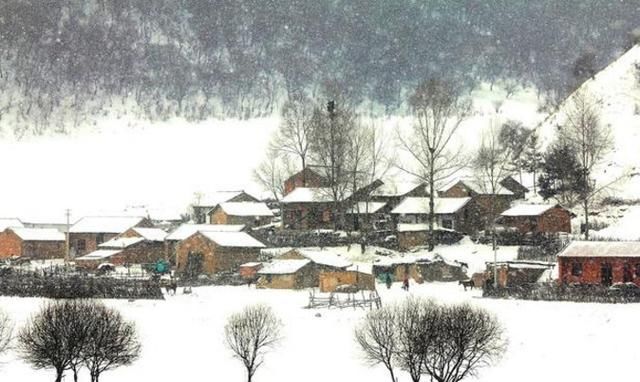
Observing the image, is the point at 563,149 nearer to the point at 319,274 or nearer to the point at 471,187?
the point at 471,187

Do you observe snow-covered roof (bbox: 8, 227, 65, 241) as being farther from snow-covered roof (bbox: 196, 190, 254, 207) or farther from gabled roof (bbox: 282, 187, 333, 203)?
gabled roof (bbox: 282, 187, 333, 203)

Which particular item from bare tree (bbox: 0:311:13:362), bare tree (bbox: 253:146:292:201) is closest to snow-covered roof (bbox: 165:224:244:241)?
bare tree (bbox: 253:146:292:201)

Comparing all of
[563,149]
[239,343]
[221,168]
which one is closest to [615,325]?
[239,343]

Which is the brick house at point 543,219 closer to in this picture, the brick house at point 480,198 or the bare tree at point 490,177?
the bare tree at point 490,177

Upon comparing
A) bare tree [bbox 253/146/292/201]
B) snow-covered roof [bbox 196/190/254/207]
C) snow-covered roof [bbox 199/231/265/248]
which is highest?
bare tree [bbox 253/146/292/201]

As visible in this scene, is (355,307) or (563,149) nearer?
(355,307)

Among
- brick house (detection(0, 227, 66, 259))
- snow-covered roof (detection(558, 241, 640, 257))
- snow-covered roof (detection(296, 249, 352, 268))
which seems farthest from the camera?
brick house (detection(0, 227, 66, 259))

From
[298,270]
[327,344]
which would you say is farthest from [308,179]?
[327,344]

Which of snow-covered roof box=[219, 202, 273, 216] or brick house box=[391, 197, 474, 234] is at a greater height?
snow-covered roof box=[219, 202, 273, 216]
